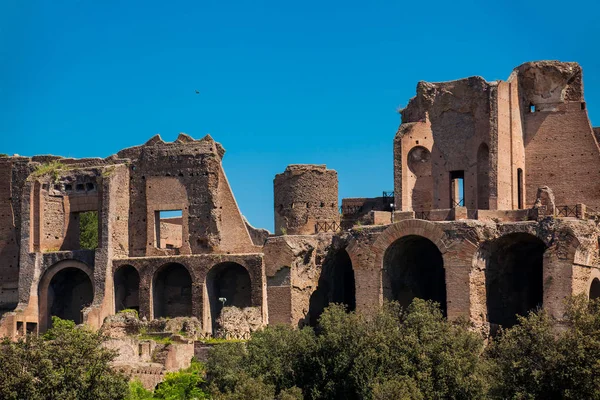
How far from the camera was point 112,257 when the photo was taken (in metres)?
68.4

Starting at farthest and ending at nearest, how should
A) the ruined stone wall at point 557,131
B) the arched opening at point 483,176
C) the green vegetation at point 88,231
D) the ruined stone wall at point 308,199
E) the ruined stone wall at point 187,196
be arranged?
the green vegetation at point 88,231
the ruined stone wall at point 187,196
the ruined stone wall at point 308,199
the ruined stone wall at point 557,131
the arched opening at point 483,176

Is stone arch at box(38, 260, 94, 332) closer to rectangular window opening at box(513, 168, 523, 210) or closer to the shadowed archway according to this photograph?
the shadowed archway

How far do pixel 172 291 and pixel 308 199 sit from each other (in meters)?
8.08

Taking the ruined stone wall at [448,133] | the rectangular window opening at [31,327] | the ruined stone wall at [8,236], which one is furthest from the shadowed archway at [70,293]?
the ruined stone wall at [448,133]

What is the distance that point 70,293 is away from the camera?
70.4 metres

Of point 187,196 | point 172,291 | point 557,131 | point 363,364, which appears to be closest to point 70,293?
point 172,291

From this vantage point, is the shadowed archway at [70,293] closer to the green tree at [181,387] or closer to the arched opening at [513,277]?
the green tree at [181,387]

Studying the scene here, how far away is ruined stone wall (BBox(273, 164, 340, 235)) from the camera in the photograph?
66.1 m

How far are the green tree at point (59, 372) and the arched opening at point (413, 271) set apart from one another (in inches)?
586

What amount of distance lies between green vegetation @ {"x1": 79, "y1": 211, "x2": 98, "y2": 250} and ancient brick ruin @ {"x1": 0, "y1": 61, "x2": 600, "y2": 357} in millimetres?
8141

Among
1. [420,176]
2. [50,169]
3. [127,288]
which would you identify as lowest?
[127,288]

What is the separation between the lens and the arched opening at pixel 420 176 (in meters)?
66.4

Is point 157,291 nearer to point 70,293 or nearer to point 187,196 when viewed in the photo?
point 187,196

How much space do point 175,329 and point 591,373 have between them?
75.0 ft
